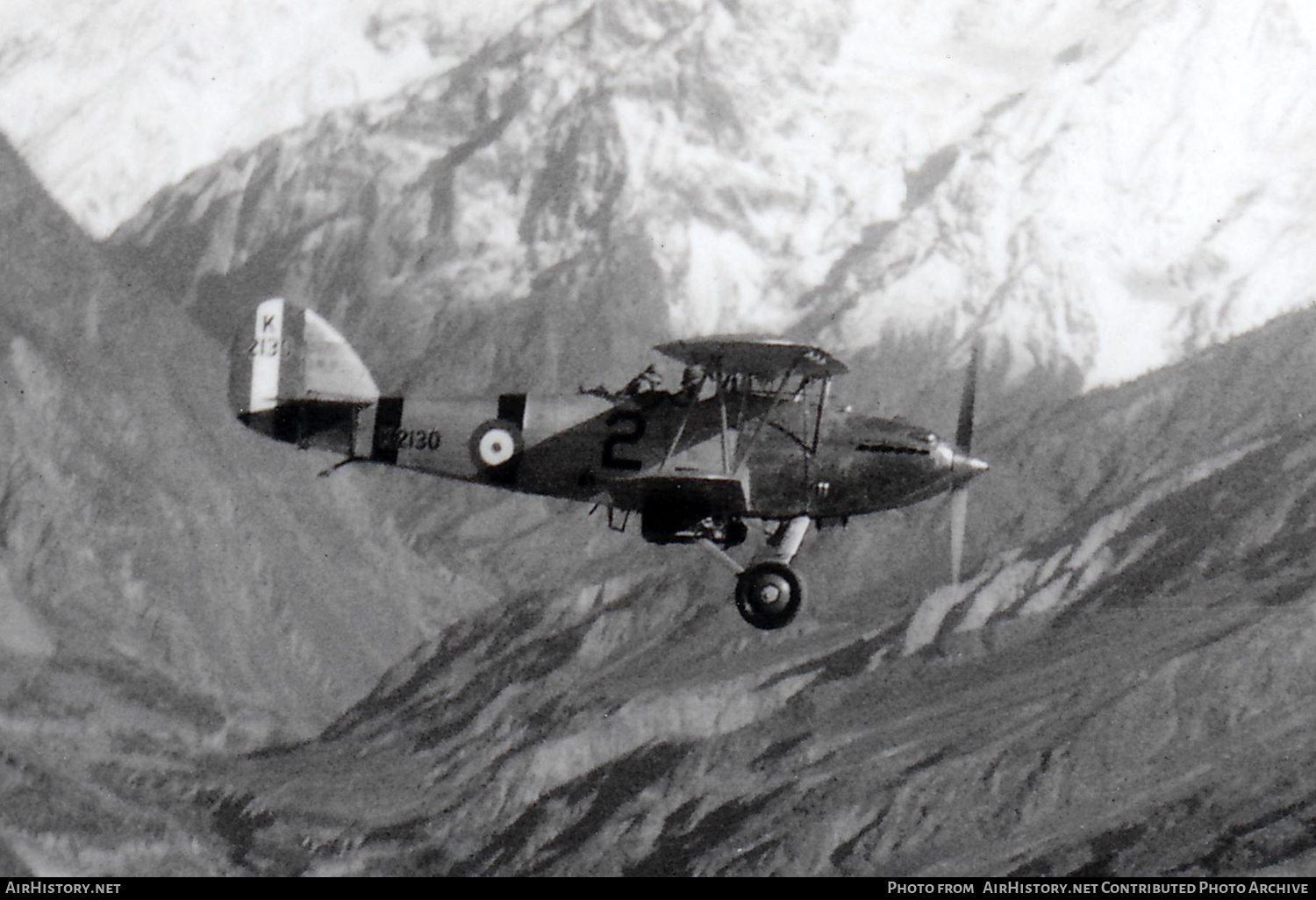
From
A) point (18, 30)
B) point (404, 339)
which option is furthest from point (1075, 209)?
point (18, 30)

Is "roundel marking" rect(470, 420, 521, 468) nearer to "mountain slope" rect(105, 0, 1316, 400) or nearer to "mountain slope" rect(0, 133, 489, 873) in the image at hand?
"mountain slope" rect(0, 133, 489, 873)

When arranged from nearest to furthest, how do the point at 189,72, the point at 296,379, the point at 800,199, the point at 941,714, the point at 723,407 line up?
the point at 723,407
the point at 296,379
the point at 941,714
the point at 800,199
the point at 189,72

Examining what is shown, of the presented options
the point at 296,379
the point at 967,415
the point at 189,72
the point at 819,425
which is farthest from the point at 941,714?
the point at 189,72

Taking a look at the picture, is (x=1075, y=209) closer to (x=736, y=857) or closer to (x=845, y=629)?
(x=845, y=629)

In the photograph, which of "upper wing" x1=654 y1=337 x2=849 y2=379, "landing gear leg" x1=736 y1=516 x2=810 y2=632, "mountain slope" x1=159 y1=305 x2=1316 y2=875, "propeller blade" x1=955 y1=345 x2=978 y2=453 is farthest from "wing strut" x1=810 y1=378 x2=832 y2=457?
"mountain slope" x1=159 y1=305 x2=1316 y2=875

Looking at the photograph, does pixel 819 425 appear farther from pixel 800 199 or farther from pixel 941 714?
pixel 800 199

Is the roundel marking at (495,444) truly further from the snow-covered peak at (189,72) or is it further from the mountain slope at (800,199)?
the snow-covered peak at (189,72)
